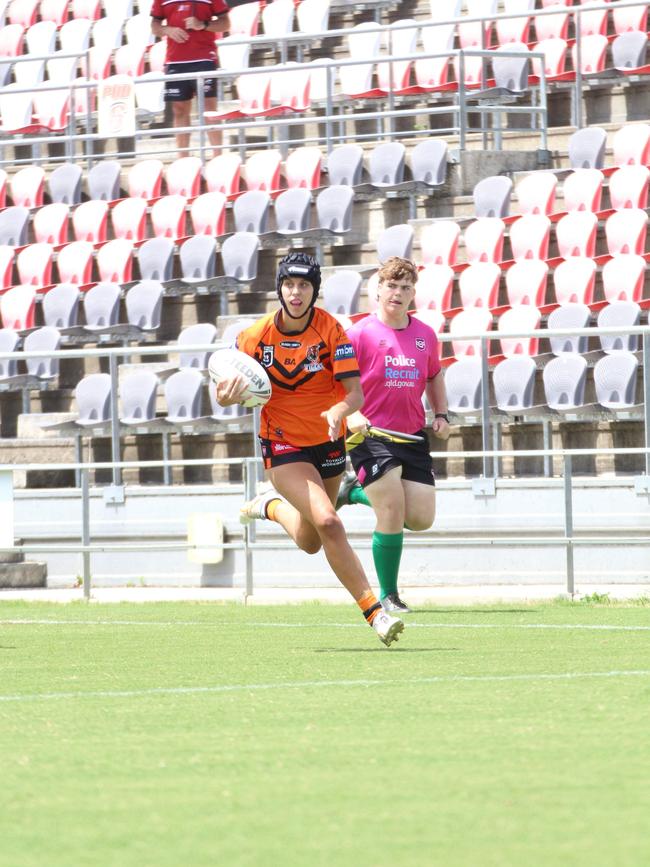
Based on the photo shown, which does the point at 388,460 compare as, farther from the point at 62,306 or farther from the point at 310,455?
the point at 62,306

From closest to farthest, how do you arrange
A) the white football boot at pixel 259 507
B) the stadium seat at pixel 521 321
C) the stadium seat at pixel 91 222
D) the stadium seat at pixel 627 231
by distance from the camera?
1. the white football boot at pixel 259 507
2. the stadium seat at pixel 521 321
3. the stadium seat at pixel 627 231
4. the stadium seat at pixel 91 222

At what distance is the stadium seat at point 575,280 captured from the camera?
15.4m

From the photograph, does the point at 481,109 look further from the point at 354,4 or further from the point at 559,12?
the point at 354,4

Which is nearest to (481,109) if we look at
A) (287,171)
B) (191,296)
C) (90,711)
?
(287,171)

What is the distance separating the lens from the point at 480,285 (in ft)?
52.6

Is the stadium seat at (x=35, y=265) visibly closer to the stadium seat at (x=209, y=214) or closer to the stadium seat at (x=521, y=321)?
the stadium seat at (x=209, y=214)

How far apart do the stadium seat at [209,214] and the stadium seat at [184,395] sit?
353 cm

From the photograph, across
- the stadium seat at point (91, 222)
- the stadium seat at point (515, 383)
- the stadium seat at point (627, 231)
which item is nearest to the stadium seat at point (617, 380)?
the stadium seat at point (515, 383)

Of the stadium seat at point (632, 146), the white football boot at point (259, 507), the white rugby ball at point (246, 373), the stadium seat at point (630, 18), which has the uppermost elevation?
the stadium seat at point (630, 18)

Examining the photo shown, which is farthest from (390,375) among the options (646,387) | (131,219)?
(131,219)

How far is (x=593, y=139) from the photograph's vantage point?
17828 mm

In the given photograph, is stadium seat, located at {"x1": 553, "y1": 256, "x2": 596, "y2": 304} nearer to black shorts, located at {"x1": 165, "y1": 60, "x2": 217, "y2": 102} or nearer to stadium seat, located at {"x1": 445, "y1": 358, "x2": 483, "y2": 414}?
stadium seat, located at {"x1": 445, "y1": 358, "x2": 483, "y2": 414}

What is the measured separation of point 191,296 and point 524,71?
14.8 ft

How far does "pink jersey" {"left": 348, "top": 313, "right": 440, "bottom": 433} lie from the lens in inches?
398
